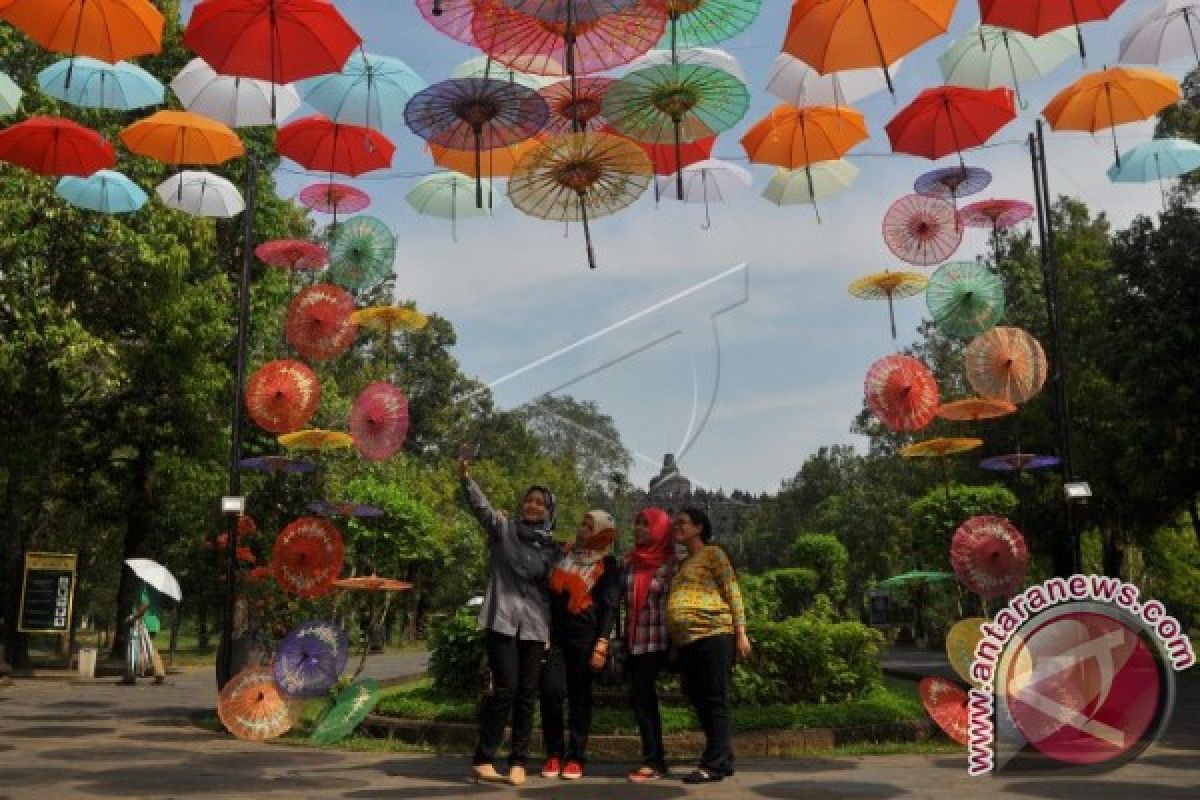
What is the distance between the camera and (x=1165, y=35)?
9188mm

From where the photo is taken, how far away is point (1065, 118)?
9.61 metres

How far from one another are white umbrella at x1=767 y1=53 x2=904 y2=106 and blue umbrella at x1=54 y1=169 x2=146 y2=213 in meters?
6.87

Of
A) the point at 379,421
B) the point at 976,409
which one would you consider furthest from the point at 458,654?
the point at 976,409

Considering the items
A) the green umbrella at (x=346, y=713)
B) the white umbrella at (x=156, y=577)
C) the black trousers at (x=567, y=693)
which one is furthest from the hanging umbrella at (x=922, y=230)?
the white umbrella at (x=156, y=577)

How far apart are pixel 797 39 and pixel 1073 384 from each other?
23.0 m

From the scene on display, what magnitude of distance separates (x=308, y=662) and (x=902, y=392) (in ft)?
23.1

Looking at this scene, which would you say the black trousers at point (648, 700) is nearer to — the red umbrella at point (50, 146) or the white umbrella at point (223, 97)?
the white umbrella at point (223, 97)

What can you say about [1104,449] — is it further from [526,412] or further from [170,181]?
[526,412]

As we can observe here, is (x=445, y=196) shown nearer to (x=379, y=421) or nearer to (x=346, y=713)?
(x=379, y=421)

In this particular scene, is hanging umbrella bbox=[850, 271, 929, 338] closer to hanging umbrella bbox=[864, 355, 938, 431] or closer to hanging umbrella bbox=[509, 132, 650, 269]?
hanging umbrella bbox=[864, 355, 938, 431]

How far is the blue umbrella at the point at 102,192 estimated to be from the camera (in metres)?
11.2

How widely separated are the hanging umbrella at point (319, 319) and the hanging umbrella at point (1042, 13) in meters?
7.23

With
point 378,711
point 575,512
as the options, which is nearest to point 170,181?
point 378,711

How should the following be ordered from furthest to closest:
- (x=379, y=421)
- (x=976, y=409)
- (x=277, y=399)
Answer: (x=277, y=399)
(x=379, y=421)
(x=976, y=409)
